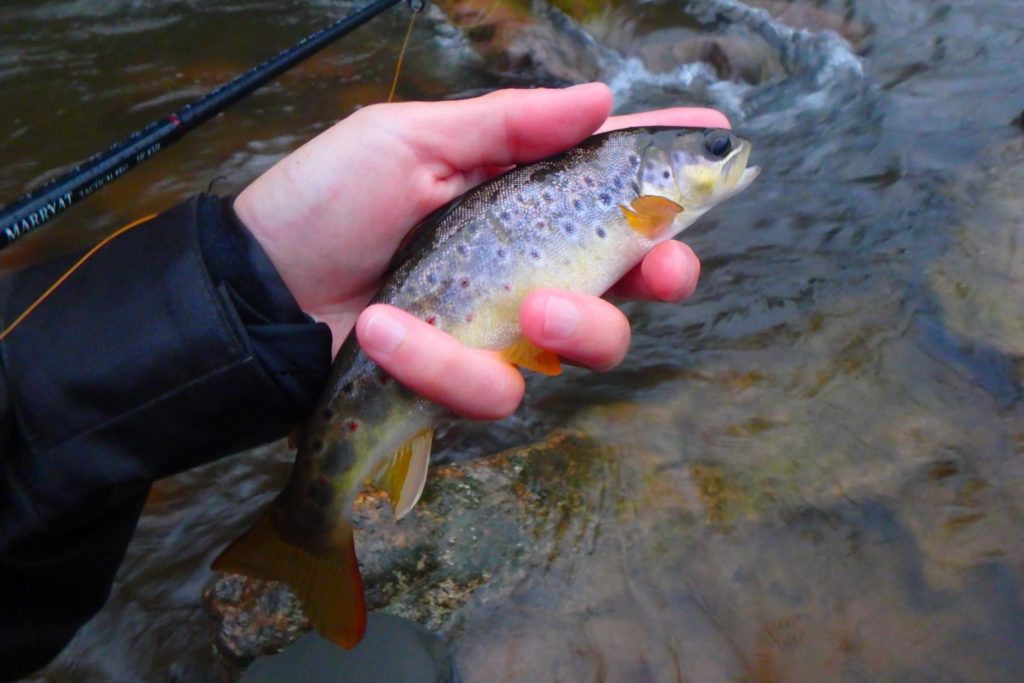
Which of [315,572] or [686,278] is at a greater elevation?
[686,278]

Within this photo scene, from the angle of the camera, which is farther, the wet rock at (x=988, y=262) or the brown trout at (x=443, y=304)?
the wet rock at (x=988, y=262)

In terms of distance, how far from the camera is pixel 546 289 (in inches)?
92.1

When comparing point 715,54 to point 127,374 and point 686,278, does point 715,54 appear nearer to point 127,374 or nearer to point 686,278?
point 686,278

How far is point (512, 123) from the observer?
2660 millimetres

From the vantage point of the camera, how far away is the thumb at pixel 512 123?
261 centimetres

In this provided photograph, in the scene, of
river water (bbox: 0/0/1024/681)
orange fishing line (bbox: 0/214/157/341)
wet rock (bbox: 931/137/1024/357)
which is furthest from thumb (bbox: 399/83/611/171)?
wet rock (bbox: 931/137/1024/357)

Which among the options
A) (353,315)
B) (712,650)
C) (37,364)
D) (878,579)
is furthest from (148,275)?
(878,579)

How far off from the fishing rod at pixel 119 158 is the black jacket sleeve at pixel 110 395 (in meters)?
0.19

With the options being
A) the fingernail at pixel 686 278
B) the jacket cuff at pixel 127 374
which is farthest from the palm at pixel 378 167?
the fingernail at pixel 686 278

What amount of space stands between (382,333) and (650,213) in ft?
3.21

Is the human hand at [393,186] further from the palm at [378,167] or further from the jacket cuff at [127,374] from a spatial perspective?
the jacket cuff at [127,374]

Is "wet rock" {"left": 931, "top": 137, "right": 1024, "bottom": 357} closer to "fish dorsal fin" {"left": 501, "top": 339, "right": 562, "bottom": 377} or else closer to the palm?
the palm

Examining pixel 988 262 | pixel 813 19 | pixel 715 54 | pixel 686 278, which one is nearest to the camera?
pixel 686 278

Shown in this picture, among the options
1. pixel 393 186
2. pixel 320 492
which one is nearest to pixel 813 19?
pixel 393 186
